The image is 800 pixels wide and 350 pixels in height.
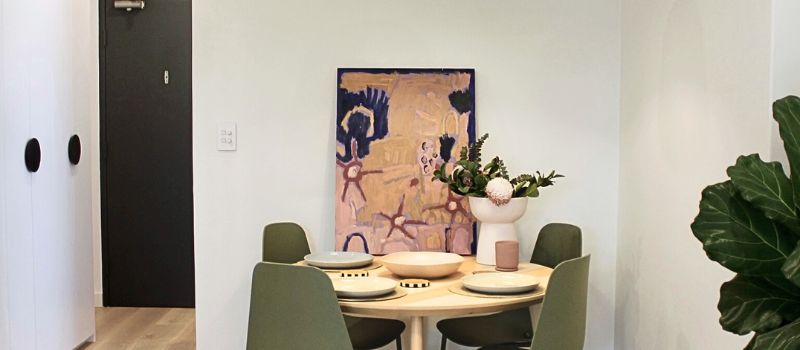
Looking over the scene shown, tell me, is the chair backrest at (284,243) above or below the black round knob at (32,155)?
below

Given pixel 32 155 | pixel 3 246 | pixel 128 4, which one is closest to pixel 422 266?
pixel 3 246

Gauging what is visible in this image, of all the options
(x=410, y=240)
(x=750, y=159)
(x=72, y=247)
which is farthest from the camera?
(x=72, y=247)

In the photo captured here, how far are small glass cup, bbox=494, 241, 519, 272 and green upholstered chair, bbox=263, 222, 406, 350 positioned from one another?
0.51 m

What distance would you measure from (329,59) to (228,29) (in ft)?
1.44

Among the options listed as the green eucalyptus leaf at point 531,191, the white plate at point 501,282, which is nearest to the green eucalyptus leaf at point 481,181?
the green eucalyptus leaf at point 531,191

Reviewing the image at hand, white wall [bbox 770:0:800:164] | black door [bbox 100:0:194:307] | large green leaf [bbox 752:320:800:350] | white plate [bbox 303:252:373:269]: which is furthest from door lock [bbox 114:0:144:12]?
large green leaf [bbox 752:320:800:350]

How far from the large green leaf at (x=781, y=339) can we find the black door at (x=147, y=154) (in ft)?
13.8

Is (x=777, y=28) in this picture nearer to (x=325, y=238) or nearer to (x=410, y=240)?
(x=410, y=240)

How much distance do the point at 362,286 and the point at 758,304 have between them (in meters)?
1.20

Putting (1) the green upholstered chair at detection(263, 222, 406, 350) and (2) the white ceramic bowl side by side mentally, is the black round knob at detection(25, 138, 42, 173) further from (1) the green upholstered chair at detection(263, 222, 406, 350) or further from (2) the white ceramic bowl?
(2) the white ceramic bowl

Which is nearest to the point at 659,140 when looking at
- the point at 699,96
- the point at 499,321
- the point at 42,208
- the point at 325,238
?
the point at 699,96

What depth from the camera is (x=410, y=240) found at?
130 inches

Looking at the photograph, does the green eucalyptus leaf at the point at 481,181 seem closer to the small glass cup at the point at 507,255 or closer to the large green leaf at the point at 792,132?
the small glass cup at the point at 507,255

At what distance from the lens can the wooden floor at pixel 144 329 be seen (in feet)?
14.0
